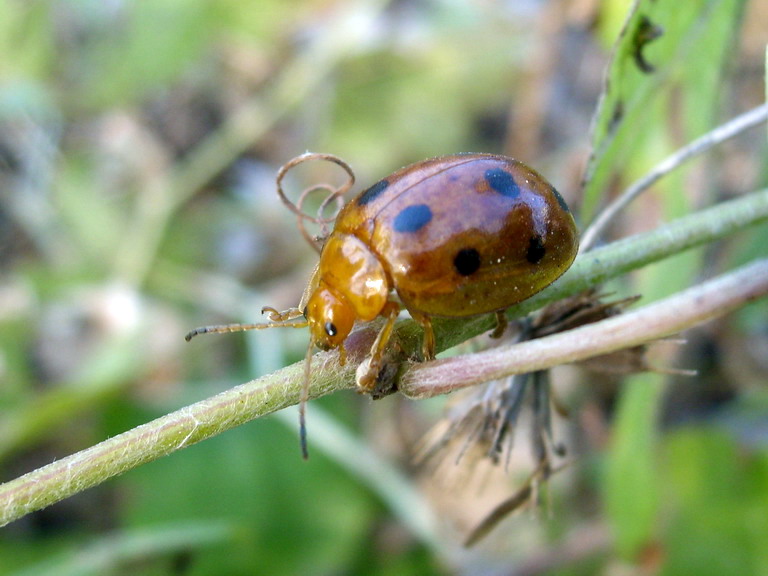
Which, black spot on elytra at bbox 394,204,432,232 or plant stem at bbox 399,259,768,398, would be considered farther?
black spot on elytra at bbox 394,204,432,232

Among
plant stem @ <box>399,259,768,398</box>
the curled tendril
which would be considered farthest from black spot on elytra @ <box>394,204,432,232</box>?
plant stem @ <box>399,259,768,398</box>

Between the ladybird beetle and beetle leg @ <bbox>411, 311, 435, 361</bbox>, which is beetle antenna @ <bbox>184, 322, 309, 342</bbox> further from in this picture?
beetle leg @ <bbox>411, 311, 435, 361</bbox>

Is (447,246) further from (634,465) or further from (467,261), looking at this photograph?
(634,465)

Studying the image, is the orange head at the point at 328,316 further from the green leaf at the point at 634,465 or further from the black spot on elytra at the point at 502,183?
the green leaf at the point at 634,465

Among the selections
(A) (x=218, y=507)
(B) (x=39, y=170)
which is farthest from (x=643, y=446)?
(B) (x=39, y=170)

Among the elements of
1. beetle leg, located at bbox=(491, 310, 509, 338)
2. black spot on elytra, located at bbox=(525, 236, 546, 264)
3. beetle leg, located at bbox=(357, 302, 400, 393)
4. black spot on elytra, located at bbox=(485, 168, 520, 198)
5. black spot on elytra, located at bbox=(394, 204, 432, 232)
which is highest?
black spot on elytra, located at bbox=(394, 204, 432, 232)

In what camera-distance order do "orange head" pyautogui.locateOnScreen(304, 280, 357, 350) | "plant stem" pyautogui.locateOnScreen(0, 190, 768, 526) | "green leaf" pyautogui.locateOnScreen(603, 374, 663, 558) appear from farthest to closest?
"green leaf" pyautogui.locateOnScreen(603, 374, 663, 558) → "orange head" pyautogui.locateOnScreen(304, 280, 357, 350) → "plant stem" pyautogui.locateOnScreen(0, 190, 768, 526)

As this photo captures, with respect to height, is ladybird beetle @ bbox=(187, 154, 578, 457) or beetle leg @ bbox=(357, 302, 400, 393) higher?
ladybird beetle @ bbox=(187, 154, 578, 457)

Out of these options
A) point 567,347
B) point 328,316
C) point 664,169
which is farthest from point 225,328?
point 664,169

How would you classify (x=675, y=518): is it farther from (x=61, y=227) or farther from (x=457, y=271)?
(x=61, y=227)
